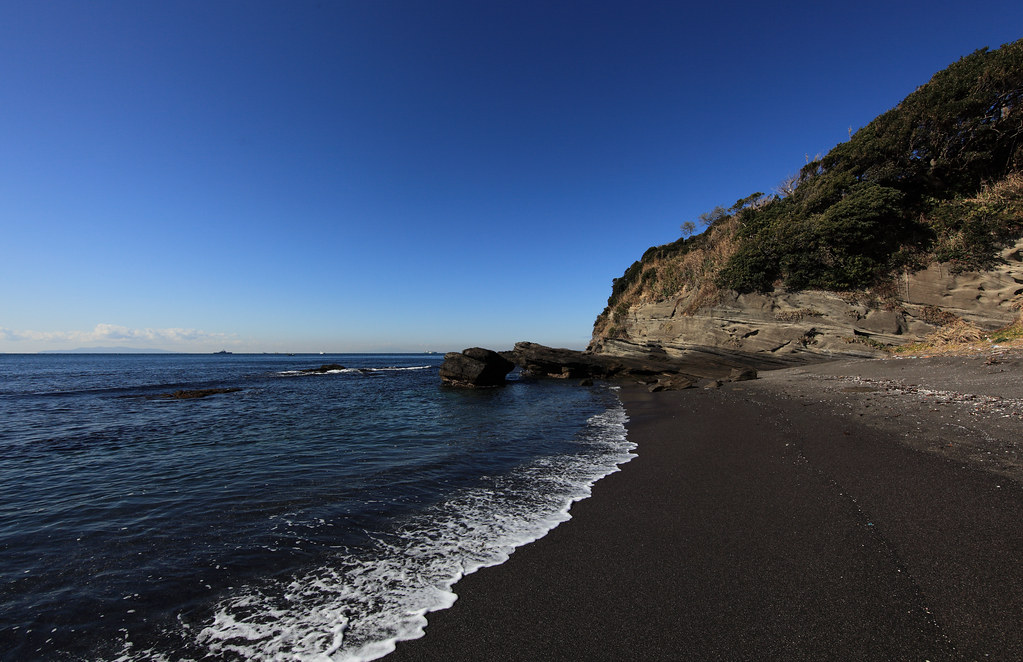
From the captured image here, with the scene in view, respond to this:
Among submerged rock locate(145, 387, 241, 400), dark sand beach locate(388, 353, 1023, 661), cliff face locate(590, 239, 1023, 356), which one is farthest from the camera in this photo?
submerged rock locate(145, 387, 241, 400)

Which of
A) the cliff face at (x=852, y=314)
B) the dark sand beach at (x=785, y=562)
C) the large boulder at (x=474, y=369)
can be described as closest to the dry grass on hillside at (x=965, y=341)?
the cliff face at (x=852, y=314)

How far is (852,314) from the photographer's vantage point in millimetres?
19141

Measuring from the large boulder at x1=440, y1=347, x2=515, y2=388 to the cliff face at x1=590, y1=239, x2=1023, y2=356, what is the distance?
13187mm

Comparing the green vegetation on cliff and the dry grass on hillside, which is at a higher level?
the green vegetation on cliff

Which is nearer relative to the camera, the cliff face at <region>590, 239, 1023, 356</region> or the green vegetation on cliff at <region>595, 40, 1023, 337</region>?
the cliff face at <region>590, 239, 1023, 356</region>

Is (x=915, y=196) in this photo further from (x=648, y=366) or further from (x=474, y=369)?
(x=474, y=369)

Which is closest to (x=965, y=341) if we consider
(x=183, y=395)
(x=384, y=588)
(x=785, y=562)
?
(x=785, y=562)

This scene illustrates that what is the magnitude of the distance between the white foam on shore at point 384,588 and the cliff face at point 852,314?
20.3 m

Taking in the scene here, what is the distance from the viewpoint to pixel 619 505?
5.76 meters

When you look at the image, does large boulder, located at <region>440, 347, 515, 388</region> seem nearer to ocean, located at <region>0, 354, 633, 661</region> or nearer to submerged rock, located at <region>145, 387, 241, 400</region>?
submerged rock, located at <region>145, 387, 241, 400</region>

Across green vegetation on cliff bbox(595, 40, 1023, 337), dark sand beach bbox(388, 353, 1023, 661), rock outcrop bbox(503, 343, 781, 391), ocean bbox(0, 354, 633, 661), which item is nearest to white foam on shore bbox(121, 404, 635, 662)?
ocean bbox(0, 354, 633, 661)

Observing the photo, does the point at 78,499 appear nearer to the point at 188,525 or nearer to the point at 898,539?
the point at 188,525

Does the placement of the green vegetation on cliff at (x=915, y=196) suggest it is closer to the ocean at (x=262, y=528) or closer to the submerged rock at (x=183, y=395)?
the ocean at (x=262, y=528)

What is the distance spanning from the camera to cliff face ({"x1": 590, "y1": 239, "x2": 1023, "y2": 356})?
1602 centimetres
